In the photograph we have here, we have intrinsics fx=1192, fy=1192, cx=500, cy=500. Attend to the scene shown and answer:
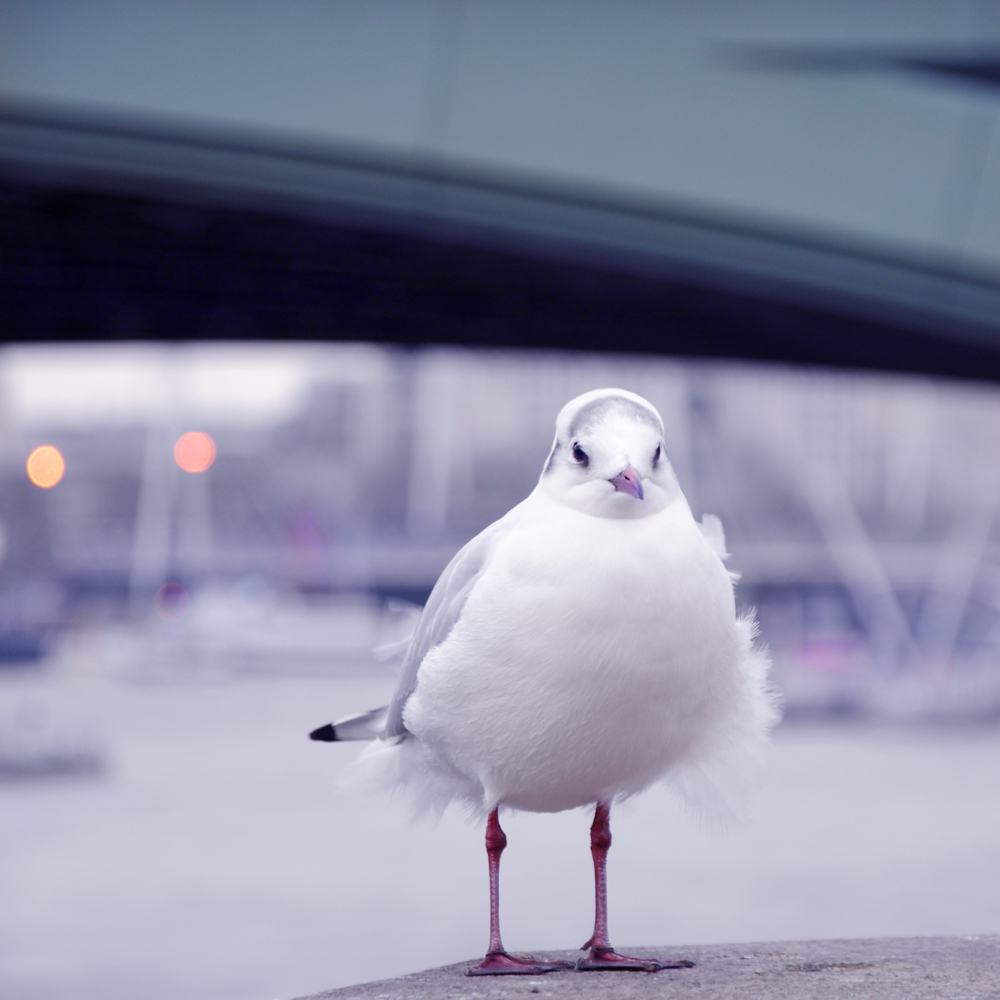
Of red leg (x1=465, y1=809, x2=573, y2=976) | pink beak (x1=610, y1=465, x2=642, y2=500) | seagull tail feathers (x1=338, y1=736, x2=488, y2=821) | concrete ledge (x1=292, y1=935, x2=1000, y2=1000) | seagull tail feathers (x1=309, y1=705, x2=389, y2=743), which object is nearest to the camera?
pink beak (x1=610, y1=465, x2=642, y2=500)

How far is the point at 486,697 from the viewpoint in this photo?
2764 mm

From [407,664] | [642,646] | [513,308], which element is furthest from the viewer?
[513,308]

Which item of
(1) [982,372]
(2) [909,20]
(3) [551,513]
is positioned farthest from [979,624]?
(3) [551,513]

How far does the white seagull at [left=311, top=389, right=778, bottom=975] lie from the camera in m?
2.61

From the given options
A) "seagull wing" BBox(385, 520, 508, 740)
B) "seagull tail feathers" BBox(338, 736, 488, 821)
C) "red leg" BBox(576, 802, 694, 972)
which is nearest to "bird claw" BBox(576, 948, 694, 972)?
"red leg" BBox(576, 802, 694, 972)

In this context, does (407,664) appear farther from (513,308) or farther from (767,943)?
(513,308)

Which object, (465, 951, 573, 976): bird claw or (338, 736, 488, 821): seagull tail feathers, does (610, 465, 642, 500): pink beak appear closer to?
(338, 736, 488, 821): seagull tail feathers

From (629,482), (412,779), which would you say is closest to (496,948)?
(412,779)

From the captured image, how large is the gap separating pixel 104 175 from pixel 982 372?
5.61 metres

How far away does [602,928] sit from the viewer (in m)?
2.99

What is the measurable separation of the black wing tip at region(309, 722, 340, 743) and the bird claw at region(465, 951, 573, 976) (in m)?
0.75

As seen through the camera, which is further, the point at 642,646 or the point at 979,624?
the point at 979,624

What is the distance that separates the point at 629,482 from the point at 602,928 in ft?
3.91

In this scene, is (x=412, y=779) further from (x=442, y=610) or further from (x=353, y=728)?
(x=442, y=610)
